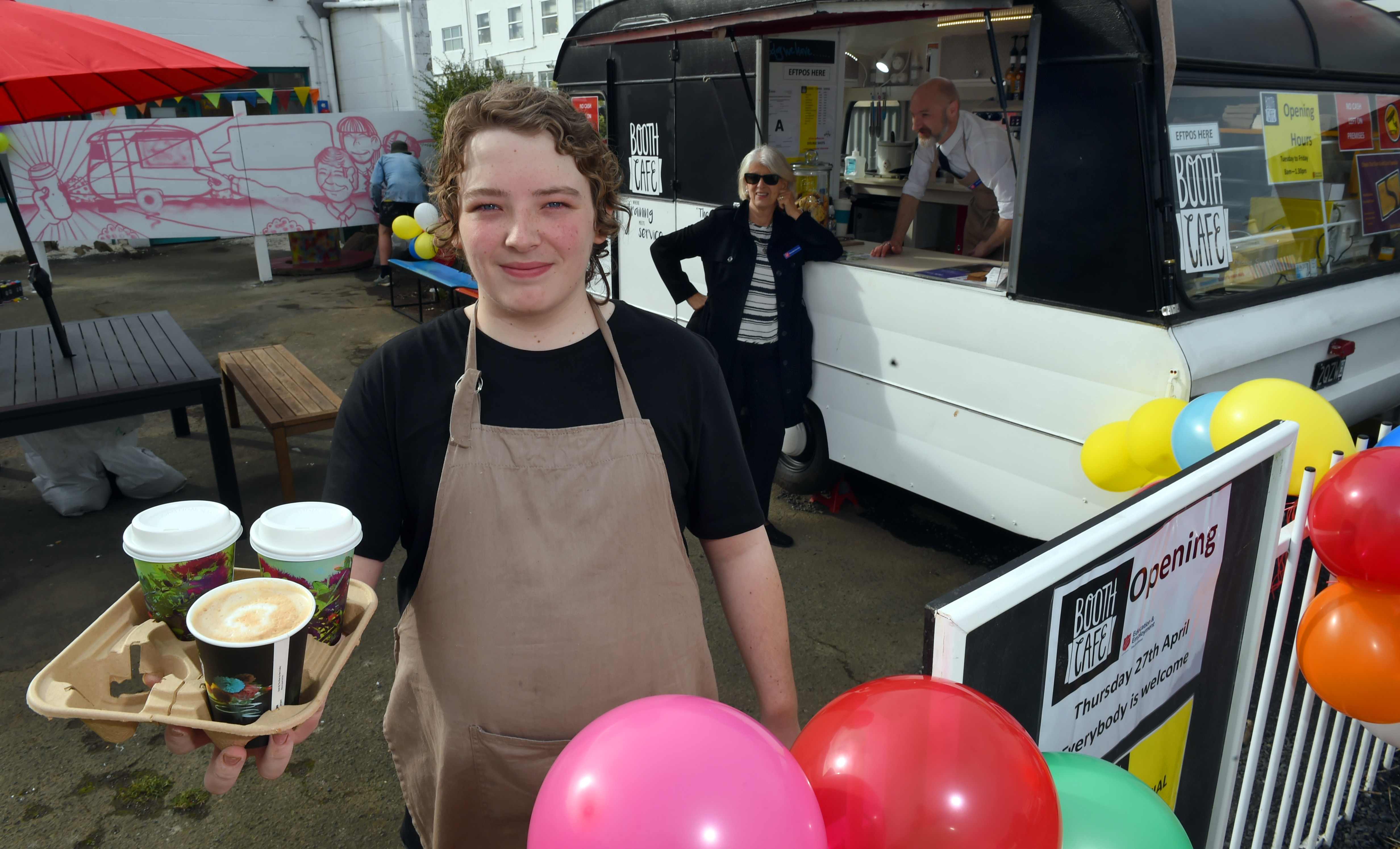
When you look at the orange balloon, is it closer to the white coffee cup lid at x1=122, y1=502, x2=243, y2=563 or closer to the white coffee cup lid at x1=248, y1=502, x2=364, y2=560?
the white coffee cup lid at x1=248, y1=502, x2=364, y2=560

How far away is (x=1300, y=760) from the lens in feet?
7.77

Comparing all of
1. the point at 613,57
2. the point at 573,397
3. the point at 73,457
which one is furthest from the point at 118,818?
the point at 613,57

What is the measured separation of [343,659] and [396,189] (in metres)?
10.8

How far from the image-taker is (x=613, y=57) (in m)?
5.63

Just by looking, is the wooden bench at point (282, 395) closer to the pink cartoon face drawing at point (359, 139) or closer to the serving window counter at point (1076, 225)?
the serving window counter at point (1076, 225)

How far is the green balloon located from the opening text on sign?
15.6 feet

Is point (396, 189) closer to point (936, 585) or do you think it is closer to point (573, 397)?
point (936, 585)

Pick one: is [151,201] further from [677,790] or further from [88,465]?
[677,790]

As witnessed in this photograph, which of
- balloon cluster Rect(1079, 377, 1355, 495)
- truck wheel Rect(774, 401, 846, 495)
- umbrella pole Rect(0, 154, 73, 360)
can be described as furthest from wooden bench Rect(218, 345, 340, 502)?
balloon cluster Rect(1079, 377, 1355, 495)

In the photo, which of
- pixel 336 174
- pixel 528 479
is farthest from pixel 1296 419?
pixel 336 174

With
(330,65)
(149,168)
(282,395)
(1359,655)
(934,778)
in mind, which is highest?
(330,65)

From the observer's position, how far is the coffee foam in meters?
1.07

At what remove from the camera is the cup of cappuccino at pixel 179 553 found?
113 cm

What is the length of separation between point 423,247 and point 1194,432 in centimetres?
844
